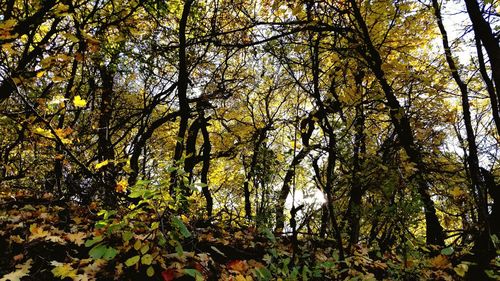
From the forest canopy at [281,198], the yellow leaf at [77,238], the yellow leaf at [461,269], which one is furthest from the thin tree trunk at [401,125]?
the yellow leaf at [77,238]

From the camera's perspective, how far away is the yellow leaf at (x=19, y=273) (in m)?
2.56

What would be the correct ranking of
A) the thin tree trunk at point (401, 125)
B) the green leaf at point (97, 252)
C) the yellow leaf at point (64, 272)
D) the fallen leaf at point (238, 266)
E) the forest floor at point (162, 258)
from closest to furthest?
the green leaf at point (97, 252) < the yellow leaf at point (64, 272) < the forest floor at point (162, 258) < the fallen leaf at point (238, 266) < the thin tree trunk at point (401, 125)

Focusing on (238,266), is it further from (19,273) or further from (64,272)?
(19,273)

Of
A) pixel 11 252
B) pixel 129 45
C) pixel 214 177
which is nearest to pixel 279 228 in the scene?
pixel 11 252

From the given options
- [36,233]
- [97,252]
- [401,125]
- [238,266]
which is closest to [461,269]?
[238,266]

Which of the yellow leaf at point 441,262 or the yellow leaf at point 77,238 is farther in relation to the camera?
the yellow leaf at point 441,262

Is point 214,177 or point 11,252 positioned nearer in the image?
point 11,252

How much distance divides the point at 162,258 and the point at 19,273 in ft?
3.67

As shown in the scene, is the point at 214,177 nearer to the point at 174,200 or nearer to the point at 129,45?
→ the point at 129,45

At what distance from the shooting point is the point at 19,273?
2.67 meters

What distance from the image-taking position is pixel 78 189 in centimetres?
446

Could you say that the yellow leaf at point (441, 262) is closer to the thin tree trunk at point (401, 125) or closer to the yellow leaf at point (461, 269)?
the yellow leaf at point (461, 269)

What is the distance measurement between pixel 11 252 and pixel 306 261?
283cm

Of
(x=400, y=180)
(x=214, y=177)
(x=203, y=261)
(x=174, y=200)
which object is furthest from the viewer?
(x=214, y=177)
